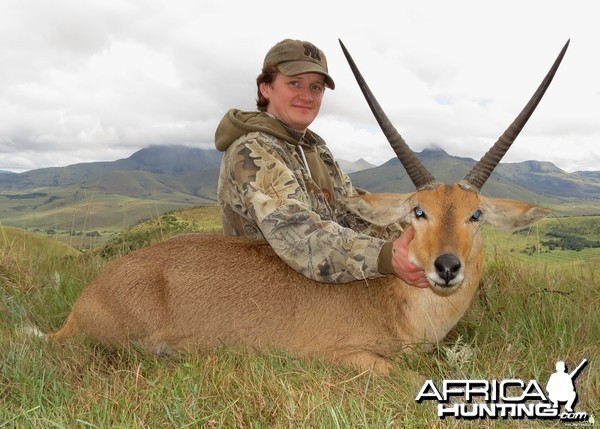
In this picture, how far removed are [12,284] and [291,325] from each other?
15.7 feet

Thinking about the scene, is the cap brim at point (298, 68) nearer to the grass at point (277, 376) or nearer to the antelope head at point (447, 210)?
the antelope head at point (447, 210)

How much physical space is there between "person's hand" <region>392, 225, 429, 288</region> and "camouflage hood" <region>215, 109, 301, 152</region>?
245cm

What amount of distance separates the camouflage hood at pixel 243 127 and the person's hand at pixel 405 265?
245 centimetres

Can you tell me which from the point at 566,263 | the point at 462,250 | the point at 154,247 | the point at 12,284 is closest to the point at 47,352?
the point at 154,247

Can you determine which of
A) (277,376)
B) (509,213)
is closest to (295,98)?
(509,213)

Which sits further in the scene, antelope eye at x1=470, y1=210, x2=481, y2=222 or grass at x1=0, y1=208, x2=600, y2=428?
antelope eye at x1=470, y1=210, x2=481, y2=222

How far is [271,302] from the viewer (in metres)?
5.95

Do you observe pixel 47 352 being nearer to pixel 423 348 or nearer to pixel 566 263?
pixel 423 348

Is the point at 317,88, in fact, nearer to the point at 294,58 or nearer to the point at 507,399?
the point at 294,58

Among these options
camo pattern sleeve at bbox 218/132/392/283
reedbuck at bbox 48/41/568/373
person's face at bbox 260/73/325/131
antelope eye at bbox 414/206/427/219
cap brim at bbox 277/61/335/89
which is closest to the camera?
antelope eye at bbox 414/206/427/219

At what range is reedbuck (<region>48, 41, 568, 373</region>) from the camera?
5.55m

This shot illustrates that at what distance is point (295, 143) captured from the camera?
23.9ft

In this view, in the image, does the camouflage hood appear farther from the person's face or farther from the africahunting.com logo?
the africahunting.com logo

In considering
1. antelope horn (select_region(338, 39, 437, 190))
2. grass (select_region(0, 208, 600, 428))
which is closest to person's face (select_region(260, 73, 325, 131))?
antelope horn (select_region(338, 39, 437, 190))
